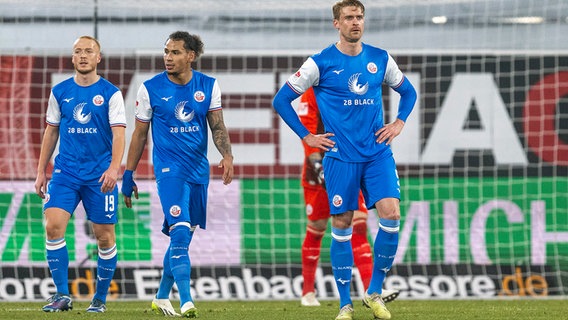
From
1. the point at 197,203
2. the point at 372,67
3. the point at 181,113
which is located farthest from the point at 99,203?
the point at 372,67

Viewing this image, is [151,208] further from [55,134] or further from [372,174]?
[372,174]

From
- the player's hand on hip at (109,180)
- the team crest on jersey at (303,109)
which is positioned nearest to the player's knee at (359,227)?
the team crest on jersey at (303,109)

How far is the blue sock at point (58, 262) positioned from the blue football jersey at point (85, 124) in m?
0.54

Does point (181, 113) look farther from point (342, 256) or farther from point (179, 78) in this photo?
point (342, 256)

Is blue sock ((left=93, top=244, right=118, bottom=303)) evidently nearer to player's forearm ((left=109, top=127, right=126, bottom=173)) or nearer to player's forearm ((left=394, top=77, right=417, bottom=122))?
player's forearm ((left=109, top=127, right=126, bottom=173))

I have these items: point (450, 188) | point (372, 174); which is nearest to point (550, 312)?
point (372, 174)

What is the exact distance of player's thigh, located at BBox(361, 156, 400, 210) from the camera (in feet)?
26.3

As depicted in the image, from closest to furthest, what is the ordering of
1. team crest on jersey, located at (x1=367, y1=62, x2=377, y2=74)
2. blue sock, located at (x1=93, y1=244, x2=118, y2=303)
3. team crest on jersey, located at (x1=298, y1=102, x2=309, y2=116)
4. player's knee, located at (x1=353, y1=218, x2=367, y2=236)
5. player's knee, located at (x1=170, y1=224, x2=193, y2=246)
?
team crest on jersey, located at (x1=367, y1=62, x2=377, y2=74) < player's knee, located at (x1=170, y1=224, x2=193, y2=246) < blue sock, located at (x1=93, y1=244, x2=118, y2=303) < player's knee, located at (x1=353, y1=218, x2=367, y2=236) < team crest on jersey, located at (x1=298, y1=102, x2=309, y2=116)

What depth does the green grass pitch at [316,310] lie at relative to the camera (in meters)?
8.57

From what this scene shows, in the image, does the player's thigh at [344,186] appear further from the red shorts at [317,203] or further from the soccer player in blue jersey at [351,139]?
the red shorts at [317,203]

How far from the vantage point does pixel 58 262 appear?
29.5ft

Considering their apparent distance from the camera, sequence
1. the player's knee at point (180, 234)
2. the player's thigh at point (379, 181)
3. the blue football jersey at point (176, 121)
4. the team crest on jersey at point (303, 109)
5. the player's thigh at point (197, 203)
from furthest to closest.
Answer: the team crest on jersey at point (303, 109)
the player's thigh at point (197, 203)
the blue football jersey at point (176, 121)
the player's knee at point (180, 234)
the player's thigh at point (379, 181)

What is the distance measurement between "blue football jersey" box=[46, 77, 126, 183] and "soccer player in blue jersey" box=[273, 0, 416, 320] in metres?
1.54

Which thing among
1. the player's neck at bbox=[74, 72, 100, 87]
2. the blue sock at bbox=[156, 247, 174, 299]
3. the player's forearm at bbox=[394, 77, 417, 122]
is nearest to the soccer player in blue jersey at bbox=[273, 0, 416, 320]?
the player's forearm at bbox=[394, 77, 417, 122]
